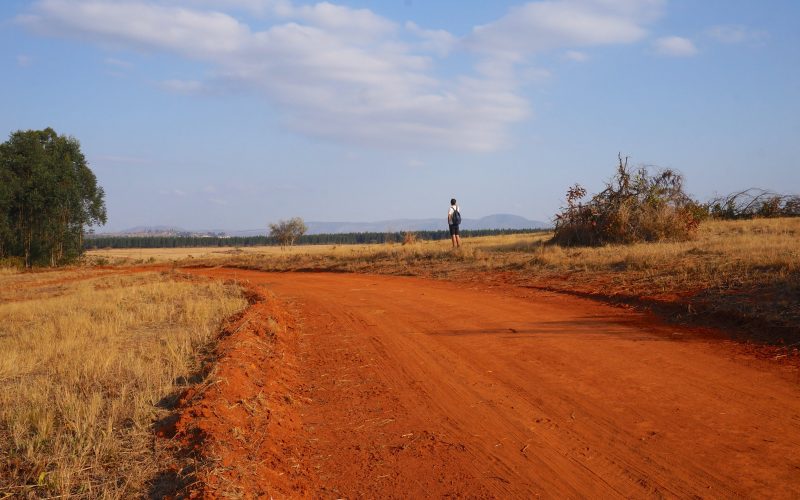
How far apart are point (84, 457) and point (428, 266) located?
1747 cm

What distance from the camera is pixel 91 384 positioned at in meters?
7.02

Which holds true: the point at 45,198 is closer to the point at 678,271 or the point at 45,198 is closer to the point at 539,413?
the point at 678,271

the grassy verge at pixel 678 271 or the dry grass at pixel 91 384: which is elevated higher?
the grassy verge at pixel 678 271

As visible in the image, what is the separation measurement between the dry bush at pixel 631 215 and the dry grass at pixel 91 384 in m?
14.8

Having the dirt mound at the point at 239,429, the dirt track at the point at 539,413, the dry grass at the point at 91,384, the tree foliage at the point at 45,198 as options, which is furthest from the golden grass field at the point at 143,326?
the tree foliage at the point at 45,198

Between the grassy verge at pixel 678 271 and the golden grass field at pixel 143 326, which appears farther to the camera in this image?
the grassy verge at pixel 678 271

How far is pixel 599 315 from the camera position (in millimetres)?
11102

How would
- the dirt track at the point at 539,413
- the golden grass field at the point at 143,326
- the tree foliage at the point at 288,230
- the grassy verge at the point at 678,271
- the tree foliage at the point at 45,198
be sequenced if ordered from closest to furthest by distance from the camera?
the dirt track at the point at 539,413, the golden grass field at the point at 143,326, the grassy verge at the point at 678,271, the tree foliage at the point at 45,198, the tree foliage at the point at 288,230

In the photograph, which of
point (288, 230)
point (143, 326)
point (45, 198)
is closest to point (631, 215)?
point (143, 326)

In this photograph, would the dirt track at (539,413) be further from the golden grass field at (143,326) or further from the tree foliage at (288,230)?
the tree foliage at (288,230)

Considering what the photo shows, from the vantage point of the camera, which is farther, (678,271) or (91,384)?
(678,271)

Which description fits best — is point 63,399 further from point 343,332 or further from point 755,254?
point 755,254

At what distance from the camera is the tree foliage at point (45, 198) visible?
36.9 m

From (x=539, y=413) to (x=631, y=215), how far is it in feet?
59.3
